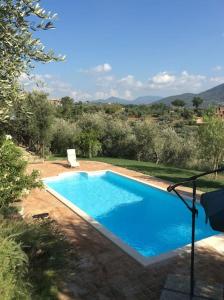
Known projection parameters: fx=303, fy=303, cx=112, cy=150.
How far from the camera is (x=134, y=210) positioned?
12289 mm

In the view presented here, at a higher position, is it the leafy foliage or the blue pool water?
the leafy foliage

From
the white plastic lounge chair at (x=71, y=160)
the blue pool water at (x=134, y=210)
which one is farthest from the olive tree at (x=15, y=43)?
the white plastic lounge chair at (x=71, y=160)

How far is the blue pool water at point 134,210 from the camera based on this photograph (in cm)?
951

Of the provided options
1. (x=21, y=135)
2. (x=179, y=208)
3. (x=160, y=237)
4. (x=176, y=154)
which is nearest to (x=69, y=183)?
(x=179, y=208)

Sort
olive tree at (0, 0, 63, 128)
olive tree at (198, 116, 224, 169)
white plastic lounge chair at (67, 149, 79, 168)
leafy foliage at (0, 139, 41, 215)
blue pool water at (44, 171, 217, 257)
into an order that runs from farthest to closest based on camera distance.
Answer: white plastic lounge chair at (67, 149, 79, 168), olive tree at (198, 116, 224, 169), blue pool water at (44, 171, 217, 257), leafy foliage at (0, 139, 41, 215), olive tree at (0, 0, 63, 128)

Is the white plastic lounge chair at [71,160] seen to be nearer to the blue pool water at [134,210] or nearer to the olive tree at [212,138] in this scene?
the blue pool water at [134,210]

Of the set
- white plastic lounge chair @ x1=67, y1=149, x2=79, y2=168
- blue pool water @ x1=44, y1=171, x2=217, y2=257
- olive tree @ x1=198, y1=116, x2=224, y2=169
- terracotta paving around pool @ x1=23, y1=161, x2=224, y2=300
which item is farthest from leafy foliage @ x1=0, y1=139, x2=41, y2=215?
olive tree @ x1=198, y1=116, x2=224, y2=169

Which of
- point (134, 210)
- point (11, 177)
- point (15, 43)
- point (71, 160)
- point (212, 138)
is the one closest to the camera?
point (15, 43)

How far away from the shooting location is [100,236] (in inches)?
320

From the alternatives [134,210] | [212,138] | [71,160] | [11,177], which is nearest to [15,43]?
[11,177]

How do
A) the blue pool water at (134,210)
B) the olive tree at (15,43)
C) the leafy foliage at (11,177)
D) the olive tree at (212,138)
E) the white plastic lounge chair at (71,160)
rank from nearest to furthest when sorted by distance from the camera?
the olive tree at (15,43) → the leafy foliage at (11,177) → the blue pool water at (134,210) → the olive tree at (212,138) → the white plastic lounge chair at (71,160)

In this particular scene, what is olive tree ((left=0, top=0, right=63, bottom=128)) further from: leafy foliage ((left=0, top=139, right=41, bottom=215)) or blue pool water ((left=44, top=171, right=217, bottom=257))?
blue pool water ((left=44, top=171, right=217, bottom=257))

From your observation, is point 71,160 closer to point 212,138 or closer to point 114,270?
point 212,138

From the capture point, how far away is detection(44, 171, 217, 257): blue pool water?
9508 millimetres
